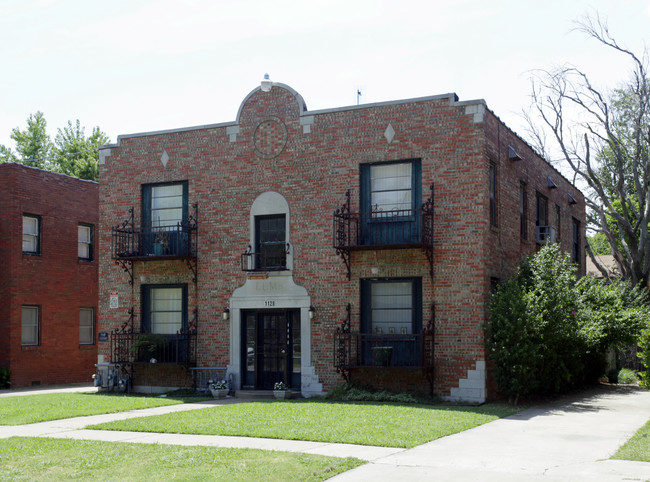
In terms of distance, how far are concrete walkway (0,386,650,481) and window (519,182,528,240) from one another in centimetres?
631

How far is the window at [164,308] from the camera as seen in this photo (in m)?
20.0

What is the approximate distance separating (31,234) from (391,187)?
487 inches

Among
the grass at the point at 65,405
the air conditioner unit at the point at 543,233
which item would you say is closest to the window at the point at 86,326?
the grass at the point at 65,405

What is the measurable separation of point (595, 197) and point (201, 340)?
28.3 metres

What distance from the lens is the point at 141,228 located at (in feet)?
65.7

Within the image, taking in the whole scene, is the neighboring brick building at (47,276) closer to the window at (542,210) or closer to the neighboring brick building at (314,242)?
the neighboring brick building at (314,242)

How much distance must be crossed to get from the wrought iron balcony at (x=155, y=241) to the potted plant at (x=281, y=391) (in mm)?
4043

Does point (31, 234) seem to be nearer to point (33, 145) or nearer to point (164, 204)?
point (164, 204)

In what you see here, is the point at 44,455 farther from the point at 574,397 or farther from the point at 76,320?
the point at 76,320

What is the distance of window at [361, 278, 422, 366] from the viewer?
17.2 meters

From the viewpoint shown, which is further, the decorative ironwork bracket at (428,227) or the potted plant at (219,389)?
the potted plant at (219,389)

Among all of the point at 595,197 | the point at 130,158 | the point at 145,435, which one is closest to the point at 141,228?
the point at 130,158

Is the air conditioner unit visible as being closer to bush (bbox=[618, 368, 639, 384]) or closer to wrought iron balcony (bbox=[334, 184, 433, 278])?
bush (bbox=[618, 368, 639, 384])

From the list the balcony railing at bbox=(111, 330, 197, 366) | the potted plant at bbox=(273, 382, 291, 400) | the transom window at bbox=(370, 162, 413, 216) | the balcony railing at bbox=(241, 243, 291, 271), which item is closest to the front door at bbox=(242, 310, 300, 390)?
the potted plant at bbox=(273, 382, 291, 400)
